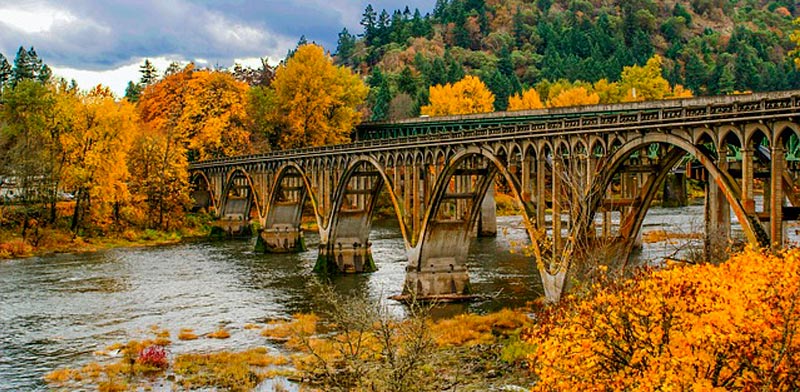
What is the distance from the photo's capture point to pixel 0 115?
105 m

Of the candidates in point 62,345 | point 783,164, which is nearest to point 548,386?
point 783,164

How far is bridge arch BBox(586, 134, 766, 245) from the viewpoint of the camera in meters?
30.3

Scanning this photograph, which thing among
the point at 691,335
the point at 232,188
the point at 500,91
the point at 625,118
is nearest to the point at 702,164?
the point at 625,118

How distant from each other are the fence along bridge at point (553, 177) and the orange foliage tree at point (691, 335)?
774cm

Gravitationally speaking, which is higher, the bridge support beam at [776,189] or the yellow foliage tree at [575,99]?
the yellow foliage tree at [575,99]

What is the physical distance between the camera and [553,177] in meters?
41.8

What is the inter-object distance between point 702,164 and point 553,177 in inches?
294

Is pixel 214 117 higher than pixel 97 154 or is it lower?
higher

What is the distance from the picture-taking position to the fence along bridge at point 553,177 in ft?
103

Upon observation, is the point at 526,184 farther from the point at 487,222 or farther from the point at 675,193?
the point at 675,193

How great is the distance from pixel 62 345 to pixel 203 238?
55000 mm

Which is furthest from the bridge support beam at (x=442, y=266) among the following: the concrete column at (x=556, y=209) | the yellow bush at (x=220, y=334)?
the yellow bush at (x=220, y=334)

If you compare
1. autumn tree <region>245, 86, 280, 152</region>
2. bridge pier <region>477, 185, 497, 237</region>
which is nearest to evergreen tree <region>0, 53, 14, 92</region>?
autumn tree <region>245, 86, 280, 152</region>

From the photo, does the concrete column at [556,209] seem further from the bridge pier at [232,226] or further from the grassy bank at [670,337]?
the bridge pier at [232,226]
